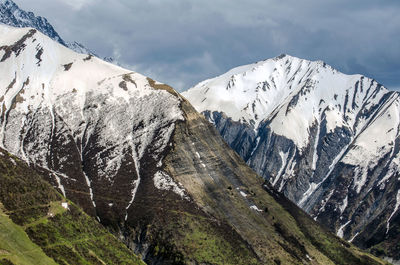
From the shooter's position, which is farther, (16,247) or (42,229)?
(42,229)

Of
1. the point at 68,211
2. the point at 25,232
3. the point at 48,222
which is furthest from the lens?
the point at 68,211

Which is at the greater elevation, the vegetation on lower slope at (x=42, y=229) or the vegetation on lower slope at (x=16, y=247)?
the vegetation on lower slope at (x=42, y=229)

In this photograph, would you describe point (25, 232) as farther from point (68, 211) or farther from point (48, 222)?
point (68, 211)

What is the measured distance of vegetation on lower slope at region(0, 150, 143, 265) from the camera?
140 m

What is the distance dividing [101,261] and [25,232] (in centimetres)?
2686

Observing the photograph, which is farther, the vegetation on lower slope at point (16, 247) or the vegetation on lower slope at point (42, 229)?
the vegetation on lower slope at point (42, 229)

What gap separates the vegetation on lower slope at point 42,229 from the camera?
140 metres

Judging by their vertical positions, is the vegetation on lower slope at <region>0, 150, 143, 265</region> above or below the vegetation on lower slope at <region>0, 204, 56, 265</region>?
above

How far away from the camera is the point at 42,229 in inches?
6088

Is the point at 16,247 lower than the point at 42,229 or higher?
lower

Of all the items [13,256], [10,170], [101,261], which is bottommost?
[13,256]

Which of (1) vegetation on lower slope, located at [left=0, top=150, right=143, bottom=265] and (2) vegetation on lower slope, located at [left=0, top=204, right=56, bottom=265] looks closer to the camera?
(2) vegetation on lower slope, located at [left=0, top=204, right=56, bottom=265]

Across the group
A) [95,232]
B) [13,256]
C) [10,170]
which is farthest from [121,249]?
[13,256]

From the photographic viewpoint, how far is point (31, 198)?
163500 millimetres
